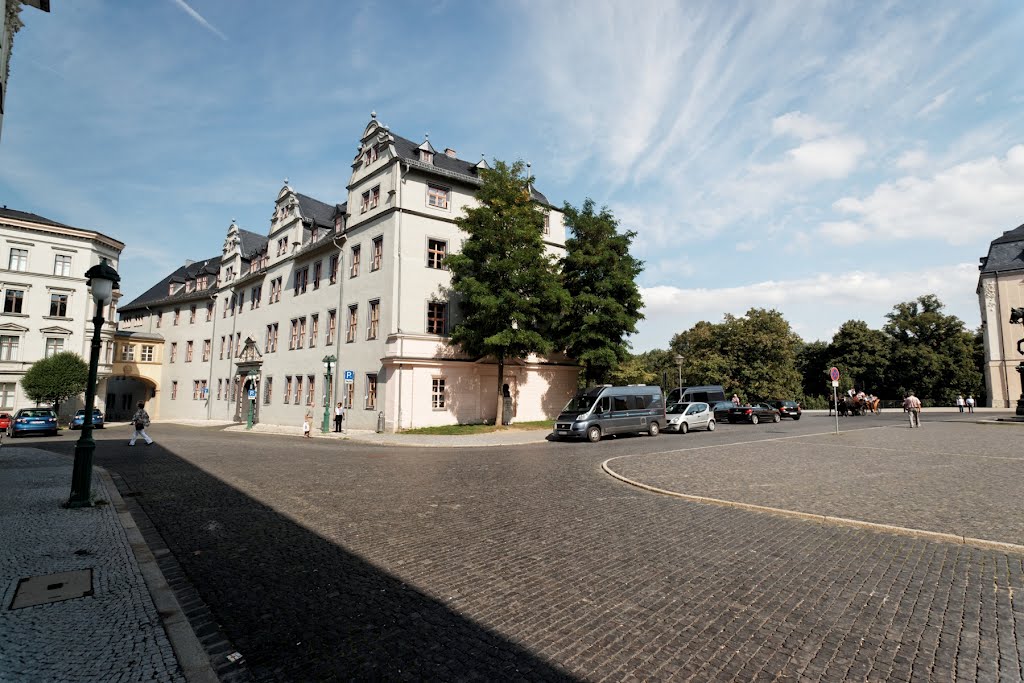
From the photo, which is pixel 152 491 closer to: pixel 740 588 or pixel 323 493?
pixel 323 493

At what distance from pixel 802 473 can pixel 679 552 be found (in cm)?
720

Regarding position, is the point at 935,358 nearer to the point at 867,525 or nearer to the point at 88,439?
the point at 867,525

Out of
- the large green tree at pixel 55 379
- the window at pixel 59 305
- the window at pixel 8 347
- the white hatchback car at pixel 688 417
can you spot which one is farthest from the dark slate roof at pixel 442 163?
the window at pixel 8 347

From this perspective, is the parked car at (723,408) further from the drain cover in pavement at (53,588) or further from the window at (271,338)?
the drain cover in pavement at (53,588)

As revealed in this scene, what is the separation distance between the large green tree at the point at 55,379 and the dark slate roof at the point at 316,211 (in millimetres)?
20049

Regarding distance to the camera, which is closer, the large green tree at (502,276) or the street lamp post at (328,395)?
the large green tree at (502,276)

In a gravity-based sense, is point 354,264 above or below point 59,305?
above

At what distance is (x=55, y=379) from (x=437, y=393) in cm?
3101

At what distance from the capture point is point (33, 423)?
28.7 meters

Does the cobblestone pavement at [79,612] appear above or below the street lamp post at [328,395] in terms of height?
below

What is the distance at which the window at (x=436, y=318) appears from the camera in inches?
1123

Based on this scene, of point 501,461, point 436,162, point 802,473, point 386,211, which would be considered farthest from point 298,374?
point 802,473

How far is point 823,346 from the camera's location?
73.9 meters

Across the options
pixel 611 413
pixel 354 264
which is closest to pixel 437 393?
pixel 354 264
